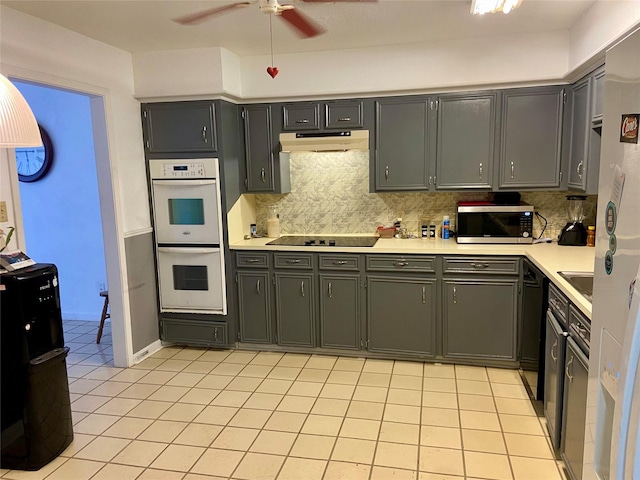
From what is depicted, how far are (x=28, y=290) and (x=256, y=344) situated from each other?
6.59ft

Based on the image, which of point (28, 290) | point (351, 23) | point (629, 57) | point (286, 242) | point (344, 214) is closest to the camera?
point (629, 57)

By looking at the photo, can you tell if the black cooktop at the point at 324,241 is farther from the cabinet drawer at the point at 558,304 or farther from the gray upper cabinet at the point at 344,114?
the cabinet drawer at the point at 558,304

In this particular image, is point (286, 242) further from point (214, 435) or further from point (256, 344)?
point (214, 435)

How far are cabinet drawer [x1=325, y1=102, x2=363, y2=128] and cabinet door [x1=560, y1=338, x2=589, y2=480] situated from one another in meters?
2.35

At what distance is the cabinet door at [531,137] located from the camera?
3.48 metres

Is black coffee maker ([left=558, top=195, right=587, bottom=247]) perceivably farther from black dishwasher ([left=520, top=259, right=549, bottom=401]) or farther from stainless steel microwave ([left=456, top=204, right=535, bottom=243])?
black dishwasher ([left=520, top=259, right=549, bottom=401])

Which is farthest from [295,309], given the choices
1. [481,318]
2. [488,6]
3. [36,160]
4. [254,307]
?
[36,160]

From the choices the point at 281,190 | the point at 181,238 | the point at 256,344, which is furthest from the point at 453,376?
the point at 181,238

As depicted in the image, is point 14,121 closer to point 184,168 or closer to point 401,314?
point 184,168

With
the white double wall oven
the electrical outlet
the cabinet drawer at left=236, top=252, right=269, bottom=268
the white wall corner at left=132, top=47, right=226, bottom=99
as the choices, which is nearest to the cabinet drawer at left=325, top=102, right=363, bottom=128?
the white wall corner at left=132, top=47, right=226, bottom=99

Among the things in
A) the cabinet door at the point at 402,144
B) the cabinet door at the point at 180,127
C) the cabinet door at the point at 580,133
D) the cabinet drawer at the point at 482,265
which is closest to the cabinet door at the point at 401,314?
the cabinet drawer at the point at 482,265

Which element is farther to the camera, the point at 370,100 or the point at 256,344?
the point at 256,344

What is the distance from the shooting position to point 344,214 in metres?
4.29

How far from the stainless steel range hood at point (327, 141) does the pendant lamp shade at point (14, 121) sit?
7.17 ft
